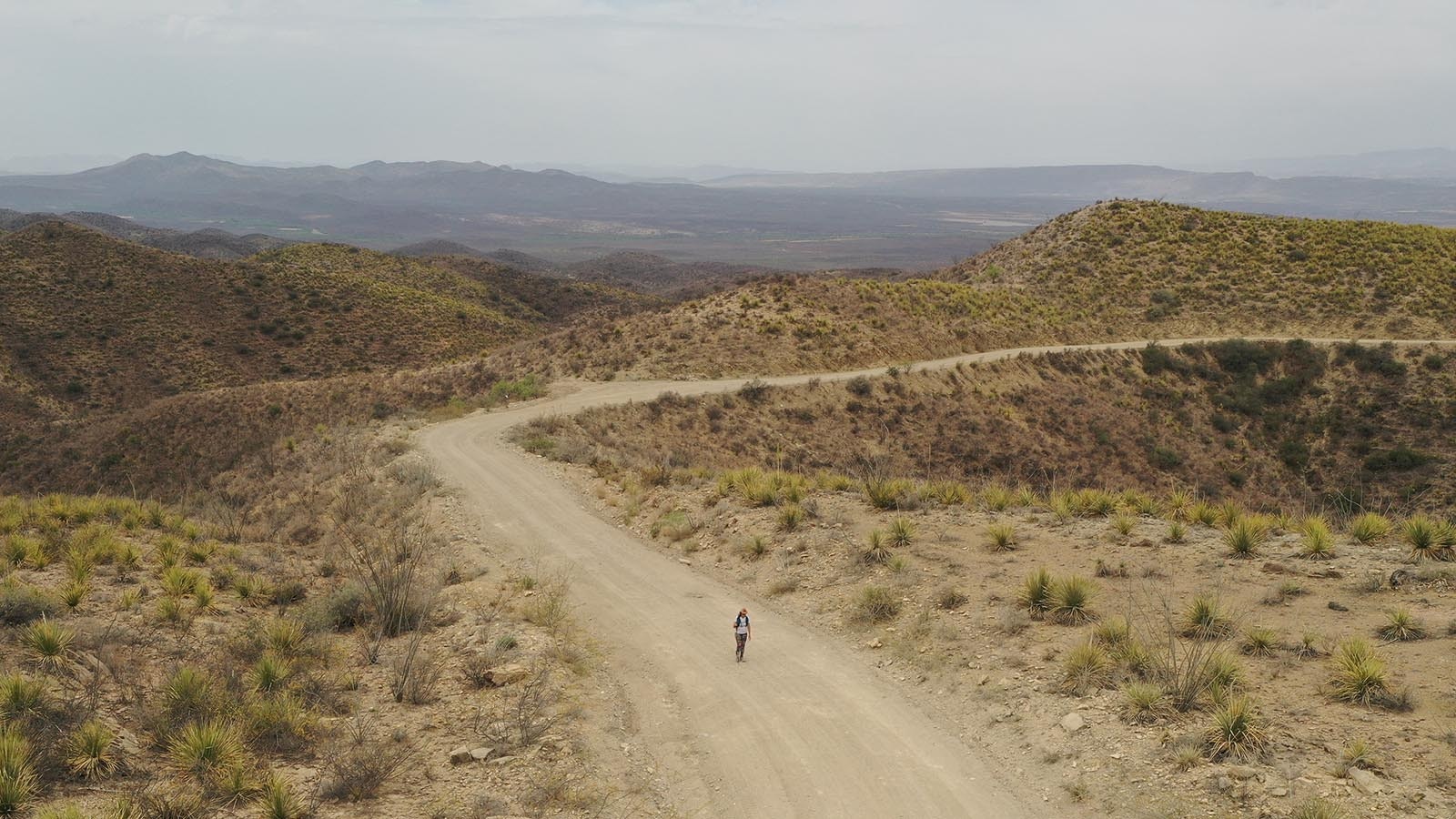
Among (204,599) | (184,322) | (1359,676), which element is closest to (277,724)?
(204,599)

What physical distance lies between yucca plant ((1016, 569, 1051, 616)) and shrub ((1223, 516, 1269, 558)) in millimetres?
3696

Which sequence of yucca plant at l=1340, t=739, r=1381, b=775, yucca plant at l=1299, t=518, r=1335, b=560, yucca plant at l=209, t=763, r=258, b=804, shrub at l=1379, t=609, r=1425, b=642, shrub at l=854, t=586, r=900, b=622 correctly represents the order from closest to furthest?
yucca plant at l=1340, t=739, r=1381, b=775 < yucca plant at l=209, t=763, r=258, b=804 < shrub at l=1379, t=609, r=1425, b=642 < yucca plant at l=1299, t=518, r=1335, b=560 < shrub at l=854, t=586, r=900, b=622

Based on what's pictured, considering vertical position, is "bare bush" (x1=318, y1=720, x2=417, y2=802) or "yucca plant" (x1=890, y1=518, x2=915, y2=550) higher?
"yucca plant" (x1=890, y1=518, x2=915, y2=550)

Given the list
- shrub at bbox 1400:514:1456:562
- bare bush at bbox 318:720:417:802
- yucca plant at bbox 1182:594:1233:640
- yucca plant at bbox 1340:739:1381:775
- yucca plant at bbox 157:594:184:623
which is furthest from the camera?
shrub at bbox 1400:514:1456:562

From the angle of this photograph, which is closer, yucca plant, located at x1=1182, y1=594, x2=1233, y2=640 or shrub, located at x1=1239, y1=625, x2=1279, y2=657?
shrub, located at x1=1239, y1=625, x2=1279, y2=657

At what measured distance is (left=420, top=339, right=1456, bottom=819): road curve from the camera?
8.09 metres

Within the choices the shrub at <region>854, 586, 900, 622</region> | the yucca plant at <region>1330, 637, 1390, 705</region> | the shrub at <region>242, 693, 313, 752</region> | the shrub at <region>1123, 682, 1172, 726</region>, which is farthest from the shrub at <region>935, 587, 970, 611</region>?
the shrub at <region>242, 693, 313, 752</region>

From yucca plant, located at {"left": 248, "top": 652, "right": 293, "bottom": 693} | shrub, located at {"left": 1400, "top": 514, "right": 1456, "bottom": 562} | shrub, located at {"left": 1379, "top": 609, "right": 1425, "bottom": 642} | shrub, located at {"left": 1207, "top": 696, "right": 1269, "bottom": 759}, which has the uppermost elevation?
shrub, located at {"left": 1400, "top": 514, "right": 1456, "bottom": 562}

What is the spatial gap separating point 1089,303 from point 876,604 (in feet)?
153

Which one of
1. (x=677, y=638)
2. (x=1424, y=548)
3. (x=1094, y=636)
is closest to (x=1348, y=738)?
(x=1094, y=636)

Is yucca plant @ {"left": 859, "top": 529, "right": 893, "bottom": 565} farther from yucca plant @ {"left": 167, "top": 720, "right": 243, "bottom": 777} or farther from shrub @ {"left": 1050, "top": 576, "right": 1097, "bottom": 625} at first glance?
yucca plant @ {"left": 167, "top": 720, "right": 243, "bottom": 777}

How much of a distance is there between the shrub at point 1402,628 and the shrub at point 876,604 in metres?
6.19

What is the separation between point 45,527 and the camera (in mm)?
14789

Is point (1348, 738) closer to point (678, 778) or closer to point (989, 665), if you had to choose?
point (989, 665)
